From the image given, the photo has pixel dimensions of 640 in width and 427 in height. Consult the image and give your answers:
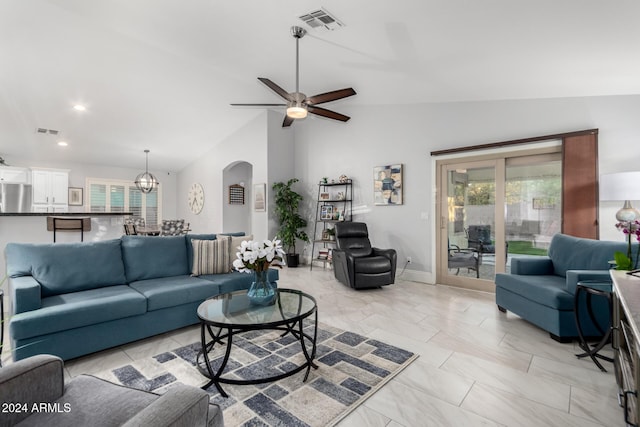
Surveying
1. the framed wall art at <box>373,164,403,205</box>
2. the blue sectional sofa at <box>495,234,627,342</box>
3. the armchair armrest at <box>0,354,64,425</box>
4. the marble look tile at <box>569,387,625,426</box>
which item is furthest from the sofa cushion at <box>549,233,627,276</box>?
the armchair armrest at <box>0,354,64,425</box>

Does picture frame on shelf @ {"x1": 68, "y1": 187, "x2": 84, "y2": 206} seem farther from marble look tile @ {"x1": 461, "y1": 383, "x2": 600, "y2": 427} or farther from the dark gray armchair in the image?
marble look tile @ {"x1": 461, "y1": 383, "x2": 600, "y2": 427}

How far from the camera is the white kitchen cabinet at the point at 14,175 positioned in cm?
680

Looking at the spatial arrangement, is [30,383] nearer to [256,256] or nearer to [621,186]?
[256,256]

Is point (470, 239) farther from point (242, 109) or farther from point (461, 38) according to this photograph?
point (242, 109)

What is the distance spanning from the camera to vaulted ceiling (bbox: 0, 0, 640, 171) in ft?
8.96

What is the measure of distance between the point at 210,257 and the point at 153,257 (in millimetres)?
585

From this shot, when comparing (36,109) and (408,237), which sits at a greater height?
(36,109)

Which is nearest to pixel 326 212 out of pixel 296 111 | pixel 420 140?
pixel 420 140

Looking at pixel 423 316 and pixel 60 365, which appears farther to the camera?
pixel 423 316

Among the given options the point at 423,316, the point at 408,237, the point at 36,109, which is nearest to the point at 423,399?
the point at 423,316

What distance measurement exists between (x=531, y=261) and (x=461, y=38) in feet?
8.36

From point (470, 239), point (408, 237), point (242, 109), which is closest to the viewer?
point (470, 239)

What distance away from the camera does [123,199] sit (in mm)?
9008

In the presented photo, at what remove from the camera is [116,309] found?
253 centimetres
